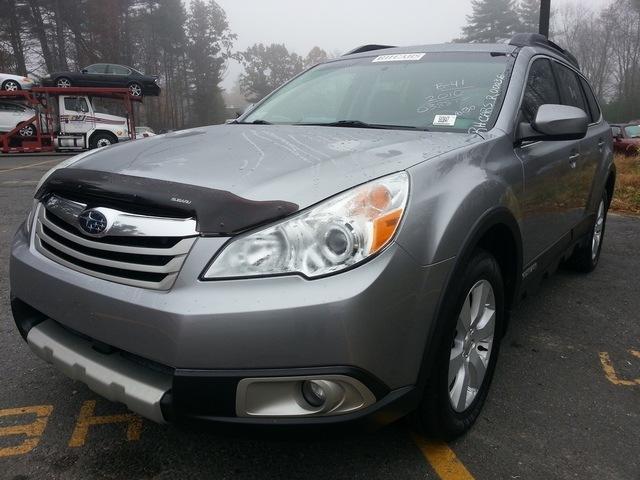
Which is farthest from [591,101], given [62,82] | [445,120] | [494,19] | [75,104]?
[494,19]

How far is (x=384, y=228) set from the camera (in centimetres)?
164

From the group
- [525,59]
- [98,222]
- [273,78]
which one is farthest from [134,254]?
[273,78]

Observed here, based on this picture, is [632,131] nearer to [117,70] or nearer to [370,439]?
[370,439]

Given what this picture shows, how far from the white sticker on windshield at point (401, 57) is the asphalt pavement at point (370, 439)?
1767 millimetres

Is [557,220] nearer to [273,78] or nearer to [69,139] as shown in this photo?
[69,139]

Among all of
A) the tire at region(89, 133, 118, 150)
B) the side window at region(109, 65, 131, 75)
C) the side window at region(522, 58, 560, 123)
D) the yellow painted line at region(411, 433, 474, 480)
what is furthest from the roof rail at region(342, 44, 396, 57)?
the side window at region(109, 65, 131, 75)

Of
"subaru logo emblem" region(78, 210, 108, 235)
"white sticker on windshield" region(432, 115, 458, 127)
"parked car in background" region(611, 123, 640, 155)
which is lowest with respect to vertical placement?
"parked car in background" region(611, 123, 640, 155)

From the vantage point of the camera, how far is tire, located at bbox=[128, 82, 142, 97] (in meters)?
21.5

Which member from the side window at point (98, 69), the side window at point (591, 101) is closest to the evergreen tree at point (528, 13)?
the side window at point (98, 69)

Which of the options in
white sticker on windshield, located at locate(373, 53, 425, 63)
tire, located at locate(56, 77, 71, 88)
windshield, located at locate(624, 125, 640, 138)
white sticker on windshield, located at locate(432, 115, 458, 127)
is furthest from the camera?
tire, located at locate(56, 77, 71, 88)

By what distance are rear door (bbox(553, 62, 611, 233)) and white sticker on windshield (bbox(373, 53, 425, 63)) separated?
1.02 m

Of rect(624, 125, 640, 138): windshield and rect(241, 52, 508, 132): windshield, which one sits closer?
rect(241, 52, 508, 132): windshield

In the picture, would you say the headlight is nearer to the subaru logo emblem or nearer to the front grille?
the front grille

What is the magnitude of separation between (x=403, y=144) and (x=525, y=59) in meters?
1.29
